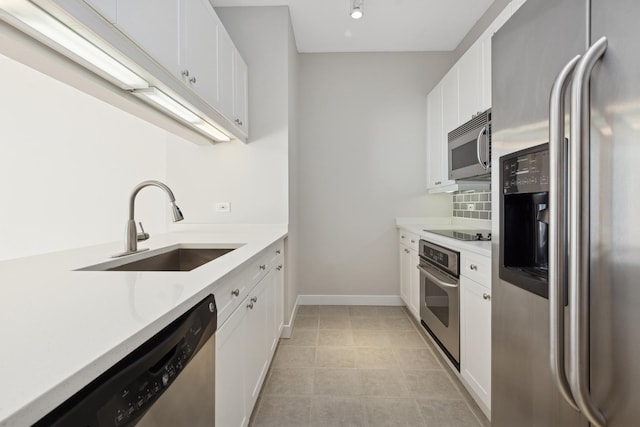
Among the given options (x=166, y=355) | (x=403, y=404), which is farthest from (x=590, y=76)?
(x=403, y=404)

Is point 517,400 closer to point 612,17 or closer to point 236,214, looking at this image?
point 612,17

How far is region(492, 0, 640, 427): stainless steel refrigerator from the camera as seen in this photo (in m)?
0.67

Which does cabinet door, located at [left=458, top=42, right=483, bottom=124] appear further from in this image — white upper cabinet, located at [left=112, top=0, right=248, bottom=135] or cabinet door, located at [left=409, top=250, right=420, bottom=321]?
white upper cabinet, located at [left=112, top=0, right=248, bottom=135]

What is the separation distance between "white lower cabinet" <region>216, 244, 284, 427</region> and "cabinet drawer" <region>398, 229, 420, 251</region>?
132cm

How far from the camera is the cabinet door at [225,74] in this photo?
2074mm

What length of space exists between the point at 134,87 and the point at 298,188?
2.24 meters

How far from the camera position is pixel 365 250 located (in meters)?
3.66

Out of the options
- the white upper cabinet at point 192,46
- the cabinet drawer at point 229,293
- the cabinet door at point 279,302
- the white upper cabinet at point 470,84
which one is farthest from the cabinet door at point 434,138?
the cabinet drawer at point 229,293

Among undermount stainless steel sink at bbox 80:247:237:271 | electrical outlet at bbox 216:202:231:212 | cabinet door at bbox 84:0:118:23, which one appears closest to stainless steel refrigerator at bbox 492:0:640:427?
cabinet door at bbox 84:0:118:23

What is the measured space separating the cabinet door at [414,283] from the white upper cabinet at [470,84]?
120cm

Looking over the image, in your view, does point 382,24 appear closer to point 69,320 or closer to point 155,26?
point 155,26

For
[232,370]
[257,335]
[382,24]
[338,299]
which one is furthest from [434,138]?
[232,370]

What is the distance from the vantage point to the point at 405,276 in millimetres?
3295

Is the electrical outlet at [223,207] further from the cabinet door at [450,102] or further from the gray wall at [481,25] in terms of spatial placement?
the gray wall at [481,25]
